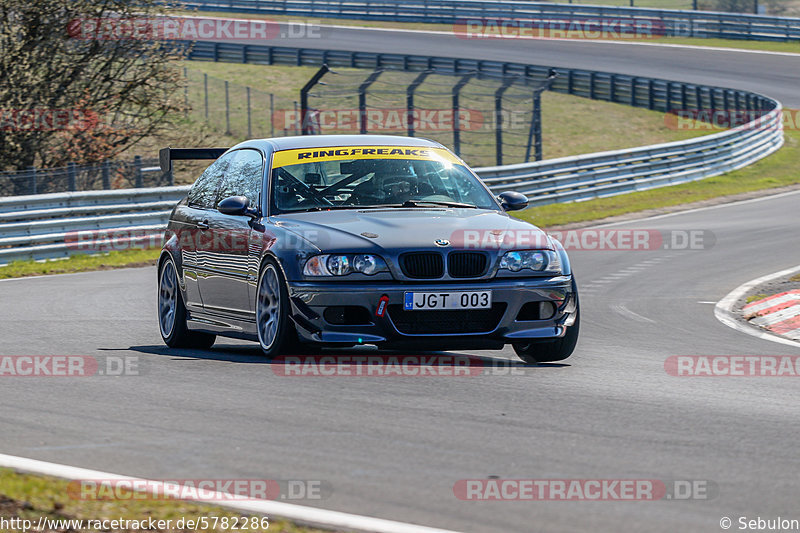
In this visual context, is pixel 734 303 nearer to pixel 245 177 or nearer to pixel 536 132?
pixel 245 177

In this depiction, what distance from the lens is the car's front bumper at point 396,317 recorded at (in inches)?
315

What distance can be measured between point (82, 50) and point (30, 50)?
42.6 inches

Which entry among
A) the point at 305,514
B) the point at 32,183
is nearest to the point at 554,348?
the point at 305,514

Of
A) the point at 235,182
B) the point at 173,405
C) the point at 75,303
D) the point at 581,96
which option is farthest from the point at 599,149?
the point at 173,405

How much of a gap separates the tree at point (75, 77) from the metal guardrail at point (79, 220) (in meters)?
3.15

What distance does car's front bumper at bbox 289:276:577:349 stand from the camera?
8.00 meters

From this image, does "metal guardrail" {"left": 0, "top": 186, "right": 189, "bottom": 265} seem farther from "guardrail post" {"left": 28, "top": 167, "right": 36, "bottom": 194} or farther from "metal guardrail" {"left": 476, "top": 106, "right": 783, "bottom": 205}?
"metal guardrail" {"left": 476, "top": 106, "right": 783, "bottom": 205}

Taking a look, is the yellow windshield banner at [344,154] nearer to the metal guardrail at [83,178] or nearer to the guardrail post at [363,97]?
the metal guardrail at [83,178]

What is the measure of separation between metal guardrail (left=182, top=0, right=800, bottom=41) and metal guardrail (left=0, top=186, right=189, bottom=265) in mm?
37245

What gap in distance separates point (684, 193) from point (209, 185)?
1958 centimetres

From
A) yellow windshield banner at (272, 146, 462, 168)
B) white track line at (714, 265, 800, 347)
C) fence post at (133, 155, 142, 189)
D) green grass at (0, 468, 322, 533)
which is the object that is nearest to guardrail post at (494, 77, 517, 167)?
fence post at (133, 155, 142, 189)

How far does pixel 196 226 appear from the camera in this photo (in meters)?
9.95

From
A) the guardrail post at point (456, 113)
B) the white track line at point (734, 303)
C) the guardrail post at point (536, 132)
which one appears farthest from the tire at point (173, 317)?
the guardrail post at point (536, 132)

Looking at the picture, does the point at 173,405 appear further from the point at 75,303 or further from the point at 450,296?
the point at 75,303
